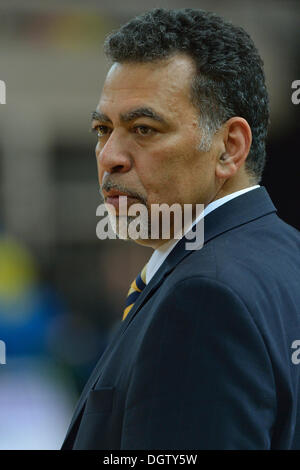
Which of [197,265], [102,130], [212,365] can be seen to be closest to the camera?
[212,365]

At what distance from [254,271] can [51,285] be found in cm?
719

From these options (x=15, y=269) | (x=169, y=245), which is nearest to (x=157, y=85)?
(x=169, y=245)

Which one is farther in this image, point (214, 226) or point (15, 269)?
point (15, 269)

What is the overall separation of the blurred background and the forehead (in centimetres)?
587

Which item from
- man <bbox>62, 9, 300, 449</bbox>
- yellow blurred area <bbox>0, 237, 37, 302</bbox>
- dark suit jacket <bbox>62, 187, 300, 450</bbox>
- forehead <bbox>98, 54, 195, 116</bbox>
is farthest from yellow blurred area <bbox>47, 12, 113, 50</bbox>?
dark suit jacket <bbox>62, 187, 300, 450</bbox>

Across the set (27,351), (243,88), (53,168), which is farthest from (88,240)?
(243,88)

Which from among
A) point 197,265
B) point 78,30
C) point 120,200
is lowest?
point 197,265

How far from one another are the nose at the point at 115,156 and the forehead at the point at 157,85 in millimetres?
85

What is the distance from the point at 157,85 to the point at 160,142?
6.0 inches

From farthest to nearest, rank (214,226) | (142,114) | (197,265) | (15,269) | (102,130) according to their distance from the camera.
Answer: (15,269) < (102,130) < (142,114) < (214,226) < (197,265)

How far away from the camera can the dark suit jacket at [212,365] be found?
145cm

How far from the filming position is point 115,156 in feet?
6.39

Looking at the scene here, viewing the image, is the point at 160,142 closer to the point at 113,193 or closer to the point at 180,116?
the point at 180,116

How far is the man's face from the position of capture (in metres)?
1.92
